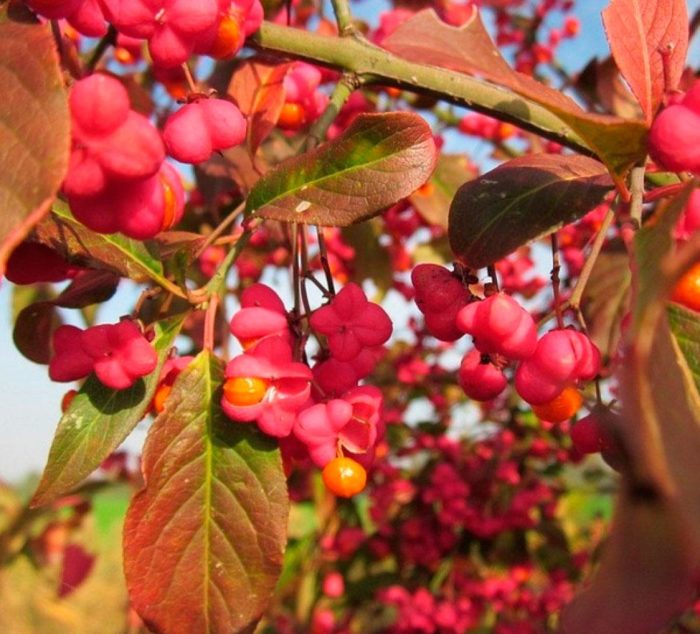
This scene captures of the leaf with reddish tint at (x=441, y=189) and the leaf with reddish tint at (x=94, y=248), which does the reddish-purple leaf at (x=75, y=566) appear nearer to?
the leaf with reddish tint at (x=441, y=189)

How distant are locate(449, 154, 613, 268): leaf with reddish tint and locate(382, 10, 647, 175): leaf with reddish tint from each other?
4.9 inches

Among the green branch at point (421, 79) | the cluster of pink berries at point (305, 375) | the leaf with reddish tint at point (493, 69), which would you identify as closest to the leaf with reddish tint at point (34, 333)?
the cluster of pink berries at point (305, 375)

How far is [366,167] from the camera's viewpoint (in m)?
0.78

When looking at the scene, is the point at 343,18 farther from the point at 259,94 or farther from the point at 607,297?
the point at 607,297

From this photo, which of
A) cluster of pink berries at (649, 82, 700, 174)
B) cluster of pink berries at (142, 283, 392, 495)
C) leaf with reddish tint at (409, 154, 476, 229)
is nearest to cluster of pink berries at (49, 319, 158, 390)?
cluster of pink berries at (142, 283, 392, 495)

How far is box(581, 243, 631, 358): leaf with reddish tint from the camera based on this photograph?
1.53m

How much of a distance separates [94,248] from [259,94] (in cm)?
42

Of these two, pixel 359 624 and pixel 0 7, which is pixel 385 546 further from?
pixel 0 7

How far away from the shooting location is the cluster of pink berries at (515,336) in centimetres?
74

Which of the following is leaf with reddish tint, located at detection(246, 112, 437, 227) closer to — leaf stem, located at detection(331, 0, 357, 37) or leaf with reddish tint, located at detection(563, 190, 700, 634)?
leaf stem, located at detection(331, 0, 357, 37)

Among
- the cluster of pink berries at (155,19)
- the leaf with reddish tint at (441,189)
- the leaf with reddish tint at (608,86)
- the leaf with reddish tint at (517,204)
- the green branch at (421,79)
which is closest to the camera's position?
the cluster of pink berries at (155,19)

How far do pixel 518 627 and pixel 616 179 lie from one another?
2.27 metres

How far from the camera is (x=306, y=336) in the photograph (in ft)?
A: 2.84

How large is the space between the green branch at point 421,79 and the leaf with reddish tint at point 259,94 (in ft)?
0.37
